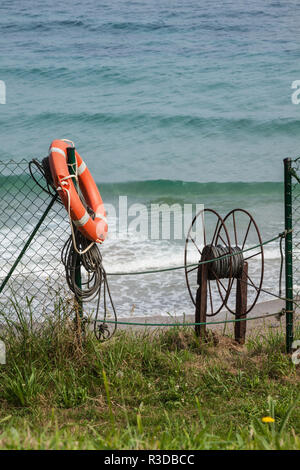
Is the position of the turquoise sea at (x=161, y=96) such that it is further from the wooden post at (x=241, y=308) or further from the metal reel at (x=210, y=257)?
the wooden post at (x=241, y=308)

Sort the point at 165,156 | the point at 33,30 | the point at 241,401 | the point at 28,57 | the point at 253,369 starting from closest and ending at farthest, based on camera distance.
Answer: the point at 241,401, the point at 253,369, the point at 165,156, the point at 28,57, the point at 33,30

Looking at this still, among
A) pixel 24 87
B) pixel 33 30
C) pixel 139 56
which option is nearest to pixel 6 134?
pixel 24 87

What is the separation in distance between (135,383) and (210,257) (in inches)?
55.5

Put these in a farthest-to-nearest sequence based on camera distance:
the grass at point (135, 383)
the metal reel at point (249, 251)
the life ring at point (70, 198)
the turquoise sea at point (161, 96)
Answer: the turquoise sea at point (161, 96) < the metal reel at point (249, 251) < the life ring at point (70, 198) < the grass at point (135, 383)

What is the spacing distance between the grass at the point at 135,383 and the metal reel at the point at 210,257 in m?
0.66

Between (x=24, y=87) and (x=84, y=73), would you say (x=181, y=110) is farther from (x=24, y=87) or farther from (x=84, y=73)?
(x=24, y=87)

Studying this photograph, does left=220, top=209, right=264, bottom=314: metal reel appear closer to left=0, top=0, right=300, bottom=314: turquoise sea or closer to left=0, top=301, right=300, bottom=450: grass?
left=0, top=0, right=300, bottom=314: turquoise sea

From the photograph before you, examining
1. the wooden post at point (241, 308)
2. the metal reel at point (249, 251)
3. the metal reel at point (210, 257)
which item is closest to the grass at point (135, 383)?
the wooden post at point (241, 308)

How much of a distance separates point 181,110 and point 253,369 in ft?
56.5

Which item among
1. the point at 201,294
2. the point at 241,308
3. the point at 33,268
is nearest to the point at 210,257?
the point at 201,294

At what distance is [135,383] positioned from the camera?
446 centimetres

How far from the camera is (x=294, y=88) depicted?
22125 millimetres

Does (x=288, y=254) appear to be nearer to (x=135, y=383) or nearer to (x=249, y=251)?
(x=135, y=383)

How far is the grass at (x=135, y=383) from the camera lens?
4008 millimetres
